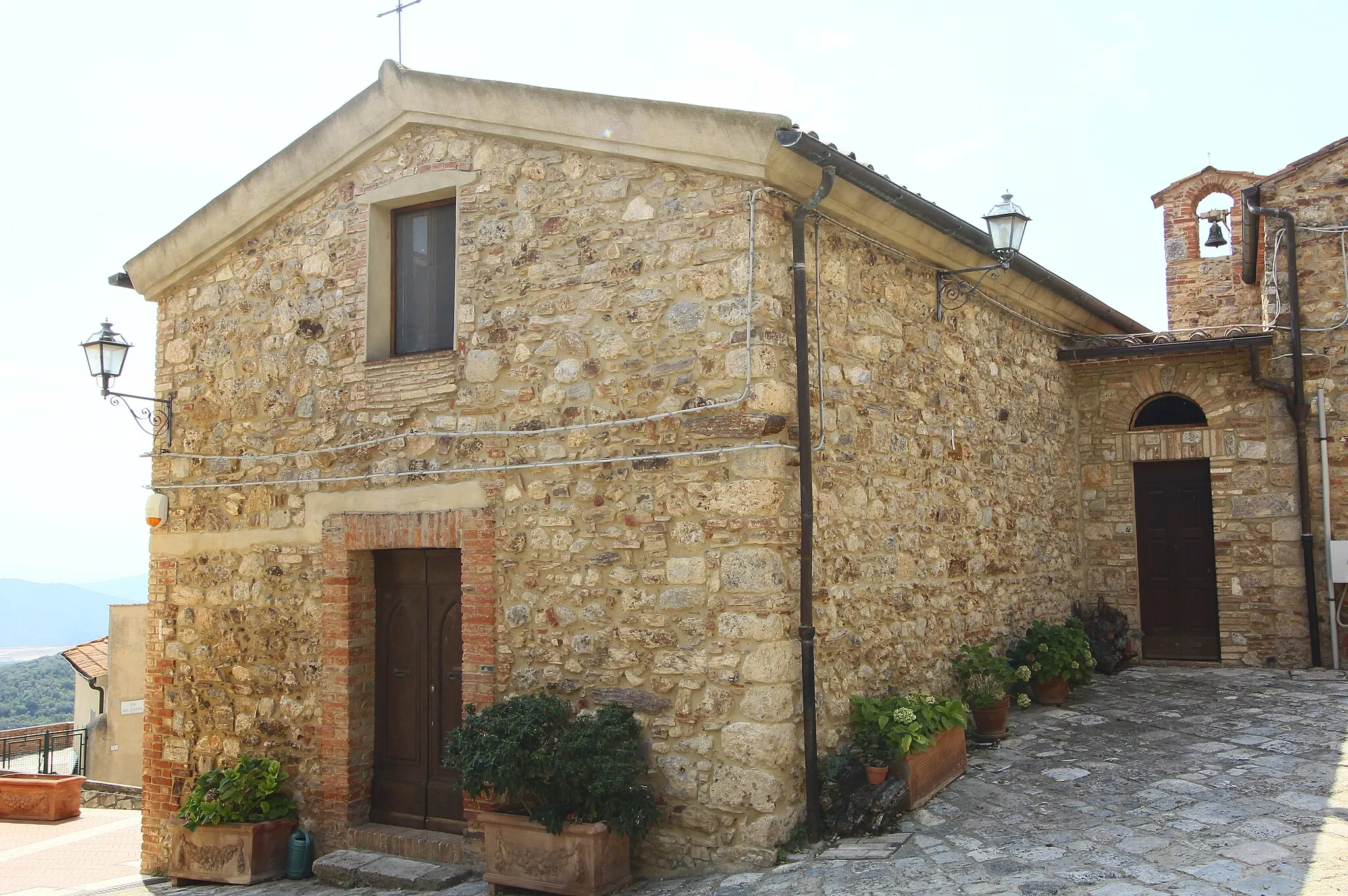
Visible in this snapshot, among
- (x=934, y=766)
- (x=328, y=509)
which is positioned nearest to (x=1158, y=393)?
(x=934, y=766)

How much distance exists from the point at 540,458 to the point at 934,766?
2995 millimetres

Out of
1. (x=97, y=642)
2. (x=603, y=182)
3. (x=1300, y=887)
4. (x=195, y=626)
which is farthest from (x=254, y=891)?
(x=97, y=642)

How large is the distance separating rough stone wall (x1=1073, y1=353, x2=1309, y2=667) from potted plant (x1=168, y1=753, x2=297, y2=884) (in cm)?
787

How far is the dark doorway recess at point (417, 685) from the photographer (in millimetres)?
6848

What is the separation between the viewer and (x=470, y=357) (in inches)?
261

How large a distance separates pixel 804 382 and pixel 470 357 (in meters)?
A: 2.21

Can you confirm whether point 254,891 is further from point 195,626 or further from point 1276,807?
point 1276,807

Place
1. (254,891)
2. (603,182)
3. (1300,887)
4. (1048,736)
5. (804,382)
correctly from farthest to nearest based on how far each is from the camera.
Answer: (1048,736)
(254,891)
(603,182)
(804,382)
(1300,887)

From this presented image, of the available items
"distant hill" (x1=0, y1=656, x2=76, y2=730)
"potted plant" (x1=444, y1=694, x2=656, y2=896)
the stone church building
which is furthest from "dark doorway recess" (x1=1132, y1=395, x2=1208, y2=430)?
"distant hill" (x1=0, y1=656, x2=76, y2=730)

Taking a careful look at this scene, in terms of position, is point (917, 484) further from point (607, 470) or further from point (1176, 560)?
point (1176, 560)

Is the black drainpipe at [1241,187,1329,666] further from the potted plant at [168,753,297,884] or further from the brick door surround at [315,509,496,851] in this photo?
the potted plant at [168,753,297,884]

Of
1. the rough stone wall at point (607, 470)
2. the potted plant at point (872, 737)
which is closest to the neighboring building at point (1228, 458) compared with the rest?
the rough stone wall at point (607, 470)

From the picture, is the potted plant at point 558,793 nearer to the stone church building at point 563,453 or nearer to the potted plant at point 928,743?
the stone church building at point 563,453

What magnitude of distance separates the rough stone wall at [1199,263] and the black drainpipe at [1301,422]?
4072 mm
